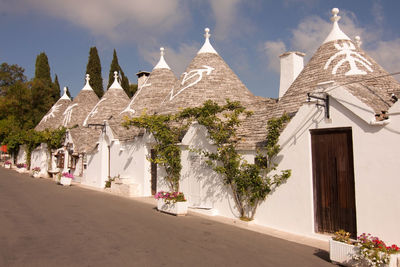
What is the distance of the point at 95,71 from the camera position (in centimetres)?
4712

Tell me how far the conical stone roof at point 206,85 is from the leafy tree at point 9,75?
152 ft

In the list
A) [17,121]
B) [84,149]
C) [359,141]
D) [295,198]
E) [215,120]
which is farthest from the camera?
[17,121]

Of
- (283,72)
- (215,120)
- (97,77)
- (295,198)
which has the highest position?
(97,77)

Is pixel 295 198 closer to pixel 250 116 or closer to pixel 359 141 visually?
pixel 359 141

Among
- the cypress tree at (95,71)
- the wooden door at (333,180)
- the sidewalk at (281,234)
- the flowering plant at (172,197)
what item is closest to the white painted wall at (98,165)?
the flowering plant at (172,197)

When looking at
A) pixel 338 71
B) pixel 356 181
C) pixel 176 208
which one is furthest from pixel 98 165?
pixel 356 181

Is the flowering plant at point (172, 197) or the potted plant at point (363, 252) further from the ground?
the flowering plant at point (172, 197)

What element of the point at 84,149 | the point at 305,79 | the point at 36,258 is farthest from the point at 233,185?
the point at 84,149

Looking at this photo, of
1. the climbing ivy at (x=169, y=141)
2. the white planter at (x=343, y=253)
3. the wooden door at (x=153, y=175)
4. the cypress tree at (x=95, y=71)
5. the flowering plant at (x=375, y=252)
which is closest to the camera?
the flowering plant at (x=375, y=252)

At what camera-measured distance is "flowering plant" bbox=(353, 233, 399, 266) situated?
5.84 metres

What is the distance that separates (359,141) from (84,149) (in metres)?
19.8

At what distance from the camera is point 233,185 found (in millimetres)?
10922

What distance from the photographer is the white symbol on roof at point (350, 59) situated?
10648mm

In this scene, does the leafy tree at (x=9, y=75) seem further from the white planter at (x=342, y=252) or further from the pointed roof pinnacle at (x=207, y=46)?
the white planter at (x=342, y=252)
